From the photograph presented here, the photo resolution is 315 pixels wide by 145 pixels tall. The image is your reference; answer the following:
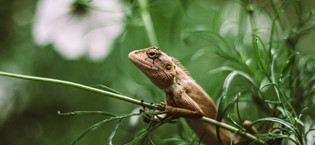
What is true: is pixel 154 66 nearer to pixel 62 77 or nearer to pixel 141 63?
pixel 141 63

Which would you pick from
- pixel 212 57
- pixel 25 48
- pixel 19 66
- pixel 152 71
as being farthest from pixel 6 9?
pixel 152 71

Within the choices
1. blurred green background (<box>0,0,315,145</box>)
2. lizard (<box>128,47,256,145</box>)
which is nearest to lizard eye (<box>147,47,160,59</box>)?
lizard (<box>128,47,256,145</box>)

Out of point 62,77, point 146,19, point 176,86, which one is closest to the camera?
point 176,86

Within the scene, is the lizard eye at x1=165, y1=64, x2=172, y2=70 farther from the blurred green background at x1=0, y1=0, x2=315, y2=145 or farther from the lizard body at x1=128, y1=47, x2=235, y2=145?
the blurred green background at x1=0, y1=0, x2=315, y2=145

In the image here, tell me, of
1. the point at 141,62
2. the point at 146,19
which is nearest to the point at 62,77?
the point at 146,19

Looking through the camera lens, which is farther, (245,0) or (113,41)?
(113,41)

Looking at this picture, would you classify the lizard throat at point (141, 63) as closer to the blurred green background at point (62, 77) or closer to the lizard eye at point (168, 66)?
the lizard eye at point (168, 66)

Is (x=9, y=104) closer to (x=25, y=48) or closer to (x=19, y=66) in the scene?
(x=19, y=66)
